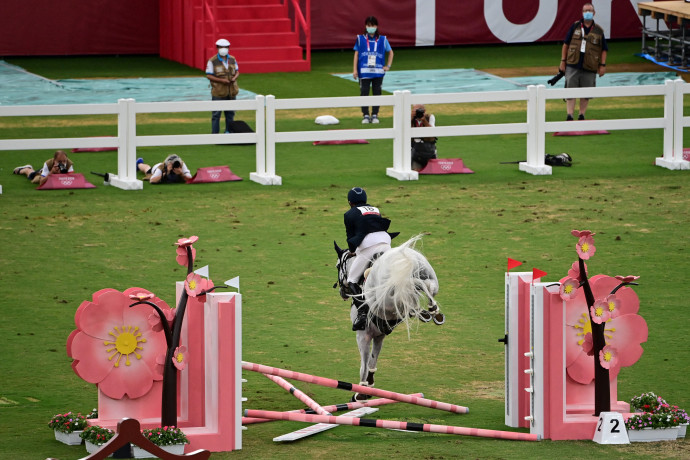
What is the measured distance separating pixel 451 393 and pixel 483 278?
3.83 meters

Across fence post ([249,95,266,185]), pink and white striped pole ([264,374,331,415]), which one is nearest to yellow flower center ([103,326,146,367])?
pink and white striped pole ([264,374,331,415])

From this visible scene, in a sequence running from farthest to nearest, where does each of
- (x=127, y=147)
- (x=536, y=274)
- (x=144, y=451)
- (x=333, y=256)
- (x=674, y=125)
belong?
(x=674, y=125) < (x=127, y=147) < (x=333, y=256) < (x=536, y=274) < (x=144, y=451)

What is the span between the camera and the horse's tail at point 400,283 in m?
9.59

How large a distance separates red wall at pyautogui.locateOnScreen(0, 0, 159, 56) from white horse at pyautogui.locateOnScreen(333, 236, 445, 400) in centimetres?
2764

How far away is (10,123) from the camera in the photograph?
2536 centimetres

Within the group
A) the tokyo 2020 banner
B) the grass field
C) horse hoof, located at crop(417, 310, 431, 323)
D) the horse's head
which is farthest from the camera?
the tokyo 2020 banner

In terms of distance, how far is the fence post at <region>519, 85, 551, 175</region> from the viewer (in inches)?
785

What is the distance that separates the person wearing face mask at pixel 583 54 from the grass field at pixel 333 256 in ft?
3.67

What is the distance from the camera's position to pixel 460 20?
124 feet

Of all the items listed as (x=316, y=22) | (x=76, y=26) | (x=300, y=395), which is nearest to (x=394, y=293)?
(x=300, y=395)

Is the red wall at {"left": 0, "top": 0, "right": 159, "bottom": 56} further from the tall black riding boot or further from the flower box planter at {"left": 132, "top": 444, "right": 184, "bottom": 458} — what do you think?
the flower box planter at {"left": 132, "top": 444, "right": 184, "bottom": 458}

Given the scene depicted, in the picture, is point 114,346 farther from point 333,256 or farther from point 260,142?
point 260,142

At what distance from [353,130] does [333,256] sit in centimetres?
556

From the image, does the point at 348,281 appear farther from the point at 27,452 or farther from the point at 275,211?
the point at 275,211
